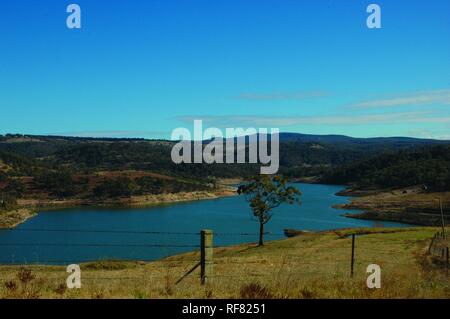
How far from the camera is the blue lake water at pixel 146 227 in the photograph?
6406 cm

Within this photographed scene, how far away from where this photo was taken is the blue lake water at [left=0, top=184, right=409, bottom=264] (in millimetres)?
64062

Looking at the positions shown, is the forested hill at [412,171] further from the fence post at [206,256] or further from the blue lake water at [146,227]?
the fence post at [206,256]

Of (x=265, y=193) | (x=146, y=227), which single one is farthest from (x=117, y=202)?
(x=265, y=193)

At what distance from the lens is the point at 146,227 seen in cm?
9381

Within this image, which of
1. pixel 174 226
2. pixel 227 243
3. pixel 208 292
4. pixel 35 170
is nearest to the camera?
pixel 208 292

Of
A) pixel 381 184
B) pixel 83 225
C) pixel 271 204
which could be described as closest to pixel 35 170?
pixel 83 225

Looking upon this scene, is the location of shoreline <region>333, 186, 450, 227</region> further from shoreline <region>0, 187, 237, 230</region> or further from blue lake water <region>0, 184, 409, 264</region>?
shoreline <region>0, 187, 237, 230</region>

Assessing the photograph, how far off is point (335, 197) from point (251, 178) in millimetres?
102696

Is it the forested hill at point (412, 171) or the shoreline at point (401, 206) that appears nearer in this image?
the shoreline at point (401, 206)

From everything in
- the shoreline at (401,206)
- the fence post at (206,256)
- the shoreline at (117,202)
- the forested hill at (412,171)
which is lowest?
the shoreline at (117,202)

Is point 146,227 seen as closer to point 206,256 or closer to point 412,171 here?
point 206,256

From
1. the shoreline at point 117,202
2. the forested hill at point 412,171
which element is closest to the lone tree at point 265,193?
the shoreline at point 117,202
